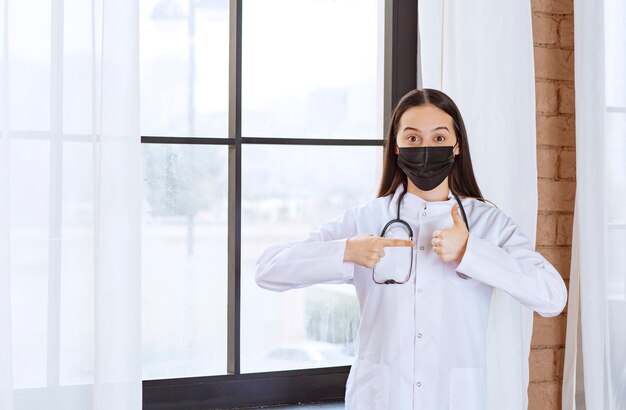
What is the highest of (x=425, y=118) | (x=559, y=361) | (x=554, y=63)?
(x=554, y=63)

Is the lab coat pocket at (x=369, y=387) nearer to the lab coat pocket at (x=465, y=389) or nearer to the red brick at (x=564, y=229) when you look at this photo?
the lab coat pocket at (x=465, y=389)

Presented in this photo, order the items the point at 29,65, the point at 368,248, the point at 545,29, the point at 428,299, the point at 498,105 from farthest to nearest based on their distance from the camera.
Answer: the point at 545,29
the point at 498,105
the point at 29,65
the point at 428,299
the point at 368,248

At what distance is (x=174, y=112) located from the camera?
232 cm

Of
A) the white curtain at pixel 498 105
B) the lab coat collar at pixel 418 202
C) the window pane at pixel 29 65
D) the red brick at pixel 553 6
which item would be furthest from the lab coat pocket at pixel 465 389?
the red brick at pixel 553 6

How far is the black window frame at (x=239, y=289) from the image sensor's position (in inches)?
89.6

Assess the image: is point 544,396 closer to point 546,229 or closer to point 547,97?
point 546,229

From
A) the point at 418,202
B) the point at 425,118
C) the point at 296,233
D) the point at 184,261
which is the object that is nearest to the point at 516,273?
the point at 418,202

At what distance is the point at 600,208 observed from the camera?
2279 millimetres

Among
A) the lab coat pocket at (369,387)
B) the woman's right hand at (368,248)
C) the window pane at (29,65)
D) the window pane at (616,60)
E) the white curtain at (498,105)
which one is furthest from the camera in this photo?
the window pane at (616,60)

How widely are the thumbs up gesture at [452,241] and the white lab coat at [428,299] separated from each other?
0.03m

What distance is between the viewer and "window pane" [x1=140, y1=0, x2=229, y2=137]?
7.53 feet

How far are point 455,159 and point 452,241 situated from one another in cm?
27

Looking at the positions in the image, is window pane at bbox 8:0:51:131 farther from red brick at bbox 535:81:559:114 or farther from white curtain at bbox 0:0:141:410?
red brick at bbox 535:81:559:114

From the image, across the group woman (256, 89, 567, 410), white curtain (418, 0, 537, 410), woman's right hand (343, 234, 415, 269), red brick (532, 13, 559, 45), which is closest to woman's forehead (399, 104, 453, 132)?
woman (256, 89, 567, 410)
